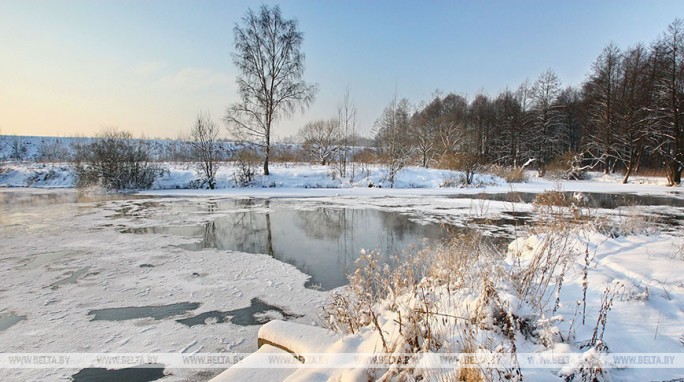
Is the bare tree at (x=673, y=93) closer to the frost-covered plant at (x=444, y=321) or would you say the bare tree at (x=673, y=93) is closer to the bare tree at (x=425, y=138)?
the bare tree at (x=425, y=138)

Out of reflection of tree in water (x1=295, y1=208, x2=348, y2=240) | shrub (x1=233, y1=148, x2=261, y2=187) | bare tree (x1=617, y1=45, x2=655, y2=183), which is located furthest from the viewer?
bare tree (x1=617, y1=45, x2=655, y2=183)

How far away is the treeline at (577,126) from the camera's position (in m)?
24.8

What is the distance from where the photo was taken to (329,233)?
32.8 feet

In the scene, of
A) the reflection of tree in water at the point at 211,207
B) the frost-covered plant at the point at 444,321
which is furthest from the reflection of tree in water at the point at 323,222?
the frost-covered plant at the point at 444,321

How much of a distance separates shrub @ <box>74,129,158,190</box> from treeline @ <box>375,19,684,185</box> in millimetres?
19147

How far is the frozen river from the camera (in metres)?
4.08

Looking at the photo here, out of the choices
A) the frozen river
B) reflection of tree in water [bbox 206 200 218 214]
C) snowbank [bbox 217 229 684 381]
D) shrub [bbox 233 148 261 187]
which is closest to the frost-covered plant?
snowbank [bbox 217 229 684 381]

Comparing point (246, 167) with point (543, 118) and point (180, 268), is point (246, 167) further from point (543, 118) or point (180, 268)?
point (543, 118)

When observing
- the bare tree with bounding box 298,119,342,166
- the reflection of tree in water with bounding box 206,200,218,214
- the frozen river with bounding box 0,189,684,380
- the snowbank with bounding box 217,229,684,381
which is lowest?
the frozen river with bounding box 0,189,684,380

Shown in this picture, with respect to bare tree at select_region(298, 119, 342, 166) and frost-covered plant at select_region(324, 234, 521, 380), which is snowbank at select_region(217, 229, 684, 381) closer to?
frost-covered plant at select_region(324, 234, 521, 380)

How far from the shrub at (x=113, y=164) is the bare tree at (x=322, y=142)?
16579 mm

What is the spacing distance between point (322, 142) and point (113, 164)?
1888 centimetres

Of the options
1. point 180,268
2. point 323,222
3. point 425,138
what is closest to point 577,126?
point 425,138

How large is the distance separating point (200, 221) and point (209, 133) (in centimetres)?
1344
